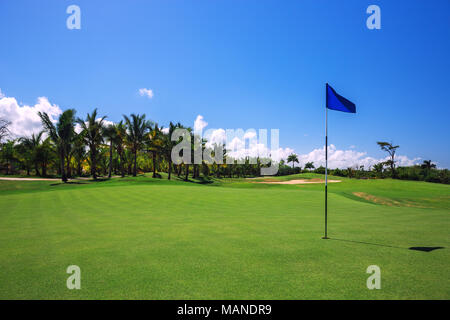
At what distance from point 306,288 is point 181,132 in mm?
52286

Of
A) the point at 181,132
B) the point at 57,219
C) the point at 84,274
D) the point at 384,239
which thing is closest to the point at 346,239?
the point at 384,239

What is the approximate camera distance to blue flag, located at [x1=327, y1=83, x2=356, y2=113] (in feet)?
27.0

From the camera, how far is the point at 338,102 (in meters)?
8.26

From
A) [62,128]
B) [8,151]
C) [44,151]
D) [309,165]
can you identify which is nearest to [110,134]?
[62,128]

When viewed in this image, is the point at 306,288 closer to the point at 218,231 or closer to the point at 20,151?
the point at 218,231

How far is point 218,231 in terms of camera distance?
819 cm

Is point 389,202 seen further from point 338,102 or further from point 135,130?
point 135,130

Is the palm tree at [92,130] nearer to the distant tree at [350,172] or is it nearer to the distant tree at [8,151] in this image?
the distant tree at [8,151]

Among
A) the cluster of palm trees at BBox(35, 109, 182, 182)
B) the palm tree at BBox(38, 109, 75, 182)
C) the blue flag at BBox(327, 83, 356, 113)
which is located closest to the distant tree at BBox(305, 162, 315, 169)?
the cluster of palm trees at BBox(35, 109, 182, 182)

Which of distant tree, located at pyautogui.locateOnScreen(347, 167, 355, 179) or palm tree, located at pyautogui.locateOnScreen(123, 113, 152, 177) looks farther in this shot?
distant tree, located at pyautogui.locateOnScreen(347, 167, 355, 179)

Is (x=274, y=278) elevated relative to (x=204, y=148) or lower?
lower

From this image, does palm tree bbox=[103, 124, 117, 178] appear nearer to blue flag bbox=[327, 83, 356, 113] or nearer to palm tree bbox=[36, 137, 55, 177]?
palm tree bbox=[36, 137, 55, 177]

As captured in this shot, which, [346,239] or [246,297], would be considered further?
[346,239]

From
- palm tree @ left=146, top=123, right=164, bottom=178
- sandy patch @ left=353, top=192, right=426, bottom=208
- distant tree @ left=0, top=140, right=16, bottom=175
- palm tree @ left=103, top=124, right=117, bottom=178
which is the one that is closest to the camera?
sandy patch @ left=353, top=192, right=426, bottom=208
